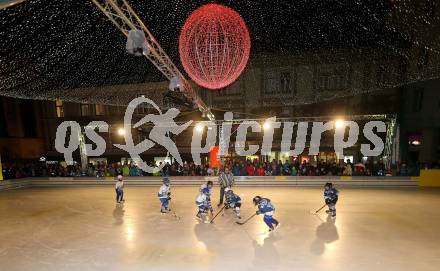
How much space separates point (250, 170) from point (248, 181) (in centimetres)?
91

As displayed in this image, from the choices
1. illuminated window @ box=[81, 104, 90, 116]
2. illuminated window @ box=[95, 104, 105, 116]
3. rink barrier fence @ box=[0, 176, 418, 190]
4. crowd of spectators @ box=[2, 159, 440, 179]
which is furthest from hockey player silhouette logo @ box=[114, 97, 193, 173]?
illuminated window @ box=[81, 104, 90, 116]

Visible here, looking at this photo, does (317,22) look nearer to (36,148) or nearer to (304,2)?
(304,2)

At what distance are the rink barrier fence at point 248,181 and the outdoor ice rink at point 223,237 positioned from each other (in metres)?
2.46

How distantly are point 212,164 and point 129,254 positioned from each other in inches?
438

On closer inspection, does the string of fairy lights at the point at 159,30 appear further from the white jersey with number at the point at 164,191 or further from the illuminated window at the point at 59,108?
the illuminated window at the point at 59,108

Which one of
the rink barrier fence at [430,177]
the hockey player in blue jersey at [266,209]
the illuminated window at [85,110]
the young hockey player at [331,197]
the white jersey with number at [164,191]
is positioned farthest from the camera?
the illuminated window at [85,110]

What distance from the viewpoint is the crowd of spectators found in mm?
15816

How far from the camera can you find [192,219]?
9500 mm

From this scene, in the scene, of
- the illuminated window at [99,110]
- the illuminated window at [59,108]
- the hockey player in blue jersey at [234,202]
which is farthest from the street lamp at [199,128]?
the illuminated window at [59,108]

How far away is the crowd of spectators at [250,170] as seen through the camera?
623 inches

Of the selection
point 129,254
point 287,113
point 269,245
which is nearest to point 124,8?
point 129,254

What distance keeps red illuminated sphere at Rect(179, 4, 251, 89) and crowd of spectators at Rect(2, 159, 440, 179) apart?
10.1 m

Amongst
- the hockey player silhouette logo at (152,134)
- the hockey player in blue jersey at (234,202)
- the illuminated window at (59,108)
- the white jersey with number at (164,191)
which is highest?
the illuminated window at (59,108)

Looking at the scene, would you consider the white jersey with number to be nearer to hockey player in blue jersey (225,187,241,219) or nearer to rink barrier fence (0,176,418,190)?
hockey player in blue jersey (225,187,241,219)
